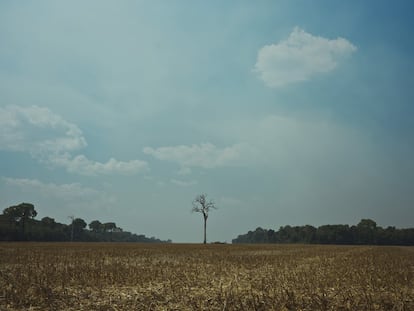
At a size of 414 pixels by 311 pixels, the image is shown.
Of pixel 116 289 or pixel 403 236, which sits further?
pixel 403 236

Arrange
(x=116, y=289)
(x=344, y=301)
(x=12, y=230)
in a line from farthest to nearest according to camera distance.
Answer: (x=12, y=230)
(x=116, y=289)
(x=344, y=301)

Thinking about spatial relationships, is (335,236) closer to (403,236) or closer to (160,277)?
(403,236)

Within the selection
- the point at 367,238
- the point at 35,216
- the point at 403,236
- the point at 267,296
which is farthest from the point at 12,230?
the point at 403,236

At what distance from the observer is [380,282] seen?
45.0 feet

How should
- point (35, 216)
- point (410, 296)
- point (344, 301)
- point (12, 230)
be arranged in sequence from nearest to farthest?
point (344, 301)
point (410, 296)
point (12, 230)
point (35, 216)

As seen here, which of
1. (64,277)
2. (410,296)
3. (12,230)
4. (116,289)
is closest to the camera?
(410,296)

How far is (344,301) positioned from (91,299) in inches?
313

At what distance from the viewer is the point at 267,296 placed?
1141 centimetres

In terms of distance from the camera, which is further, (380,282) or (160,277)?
(160,277)

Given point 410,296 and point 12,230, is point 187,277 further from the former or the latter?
point 12,230

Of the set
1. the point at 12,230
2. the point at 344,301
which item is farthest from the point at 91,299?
the point at 12,230

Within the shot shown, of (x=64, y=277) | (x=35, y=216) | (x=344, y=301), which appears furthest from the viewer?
(x=35, y=216)

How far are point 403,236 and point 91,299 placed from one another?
15851 cm

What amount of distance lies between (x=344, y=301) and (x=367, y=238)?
149 m
